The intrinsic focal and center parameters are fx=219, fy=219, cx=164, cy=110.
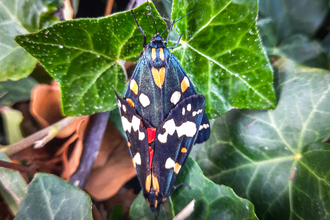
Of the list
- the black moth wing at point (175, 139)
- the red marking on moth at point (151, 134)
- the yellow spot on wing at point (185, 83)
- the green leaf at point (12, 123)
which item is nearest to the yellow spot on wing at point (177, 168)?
the black moth wing at point (175, 139)

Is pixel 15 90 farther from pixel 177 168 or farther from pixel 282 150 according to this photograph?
pixel 282 150

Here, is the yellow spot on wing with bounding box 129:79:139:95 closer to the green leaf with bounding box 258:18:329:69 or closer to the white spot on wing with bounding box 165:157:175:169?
the white spot on wing with bounding box 165:157:175:169

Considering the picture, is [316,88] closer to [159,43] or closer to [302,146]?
[302,146]

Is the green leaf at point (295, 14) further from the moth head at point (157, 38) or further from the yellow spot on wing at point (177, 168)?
the yellow spot on wing at point (177, 168)

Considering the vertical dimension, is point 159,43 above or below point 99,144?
above

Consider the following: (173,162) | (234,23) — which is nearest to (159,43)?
(234,23)

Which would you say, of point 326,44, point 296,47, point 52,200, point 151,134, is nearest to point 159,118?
point 151,134
